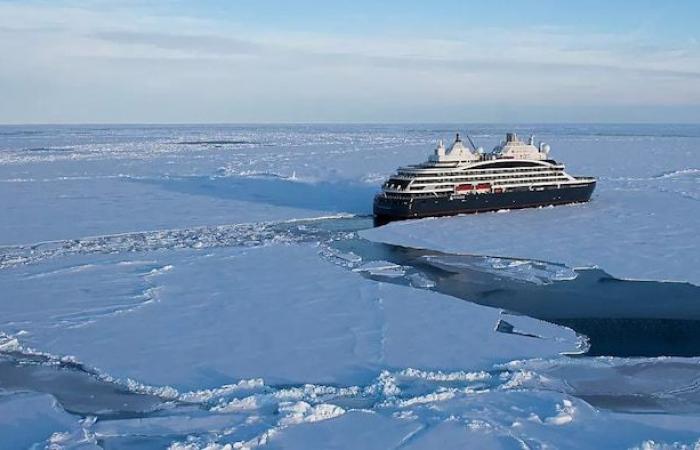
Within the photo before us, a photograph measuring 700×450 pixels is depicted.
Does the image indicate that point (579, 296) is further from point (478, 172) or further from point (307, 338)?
point (478, 172)

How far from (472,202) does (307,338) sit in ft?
43.7

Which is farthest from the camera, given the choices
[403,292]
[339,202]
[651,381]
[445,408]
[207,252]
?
[339,202]

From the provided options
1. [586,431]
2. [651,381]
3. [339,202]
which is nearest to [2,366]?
[586,431]

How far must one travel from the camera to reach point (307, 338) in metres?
9.92

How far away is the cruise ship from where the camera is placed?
21484 millimetres

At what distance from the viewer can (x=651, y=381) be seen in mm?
8352

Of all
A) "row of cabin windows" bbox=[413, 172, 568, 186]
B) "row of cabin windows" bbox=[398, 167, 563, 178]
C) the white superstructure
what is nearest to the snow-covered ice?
the white superstructure

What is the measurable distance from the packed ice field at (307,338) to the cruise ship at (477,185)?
0.71m

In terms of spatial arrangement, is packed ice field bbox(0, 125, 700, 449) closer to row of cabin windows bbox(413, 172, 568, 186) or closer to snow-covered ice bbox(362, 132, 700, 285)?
snow-covered ice bbox(362, 132, 700, 285)

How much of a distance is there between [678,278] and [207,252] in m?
9.15

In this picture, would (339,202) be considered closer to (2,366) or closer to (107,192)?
(107,192)

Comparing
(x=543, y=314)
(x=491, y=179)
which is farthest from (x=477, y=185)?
(x=543, y=314)

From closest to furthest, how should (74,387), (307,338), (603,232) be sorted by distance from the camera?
1. (74,387)
2. (307,338)
3. (603,232)

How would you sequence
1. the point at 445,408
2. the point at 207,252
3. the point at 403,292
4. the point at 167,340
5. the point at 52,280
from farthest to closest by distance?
the point at 207,252
the point at 52,280
the point at 403,292
the point at 167,340
the point at 445,408
